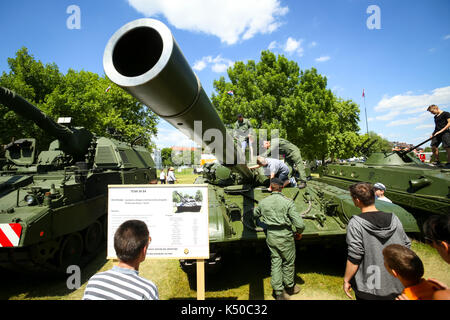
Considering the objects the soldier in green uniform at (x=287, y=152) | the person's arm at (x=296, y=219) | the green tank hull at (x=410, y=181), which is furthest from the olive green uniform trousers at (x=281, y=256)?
the green tank hull at (x=410, y=181)

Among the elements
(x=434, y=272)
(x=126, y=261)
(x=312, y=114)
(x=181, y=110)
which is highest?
(x=312, y=114)

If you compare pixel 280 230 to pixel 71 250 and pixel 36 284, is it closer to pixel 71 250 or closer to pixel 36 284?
pixel 71 250

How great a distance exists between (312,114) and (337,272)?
1284cm

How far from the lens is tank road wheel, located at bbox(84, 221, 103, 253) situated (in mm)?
5685

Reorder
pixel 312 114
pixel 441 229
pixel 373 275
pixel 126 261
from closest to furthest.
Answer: pixel 441 229 → pixel 126 261 → pixel 373 275 → pixel 312 114

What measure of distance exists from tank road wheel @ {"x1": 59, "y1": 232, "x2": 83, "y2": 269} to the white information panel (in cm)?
277

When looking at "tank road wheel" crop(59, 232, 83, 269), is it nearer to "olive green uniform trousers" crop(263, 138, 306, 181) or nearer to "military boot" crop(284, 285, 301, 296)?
"military boot" crop(284, 285, 301, 296)

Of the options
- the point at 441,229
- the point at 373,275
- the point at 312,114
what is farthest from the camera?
the point at 312,114

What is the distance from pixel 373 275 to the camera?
8.04ft

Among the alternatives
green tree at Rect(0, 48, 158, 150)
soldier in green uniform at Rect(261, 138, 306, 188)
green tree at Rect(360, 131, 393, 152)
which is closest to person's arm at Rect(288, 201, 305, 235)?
soldier in green uniform at Rect(261, 138, 306, 188)

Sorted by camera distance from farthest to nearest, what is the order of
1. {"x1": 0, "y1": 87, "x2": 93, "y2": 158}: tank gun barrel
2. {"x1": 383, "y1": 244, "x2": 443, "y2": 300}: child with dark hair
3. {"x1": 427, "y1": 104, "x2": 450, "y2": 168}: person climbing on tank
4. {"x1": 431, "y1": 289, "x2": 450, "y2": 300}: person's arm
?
{"x1": 427, "y1": 104, "x2": 450, "y2": 168}: person climbing on tank → {"x1": 0, "y1": 87, "x2": 93, "y2": 158}: tank gun barrel → {"x1": 383, "y1": 244, "x2": 443, "y2": 300}: child with dark hair → {"x1": 431, "y1": 289, "x2": 450, "y2": 300}: person's arm

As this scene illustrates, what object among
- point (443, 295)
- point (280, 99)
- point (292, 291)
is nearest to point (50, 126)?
point (292, 291)
